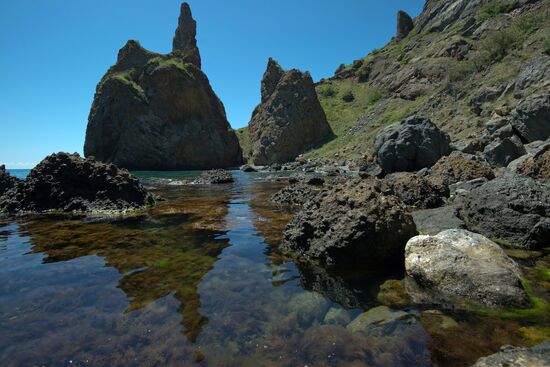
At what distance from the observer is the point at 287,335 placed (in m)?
4.40

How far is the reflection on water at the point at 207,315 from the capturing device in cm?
395

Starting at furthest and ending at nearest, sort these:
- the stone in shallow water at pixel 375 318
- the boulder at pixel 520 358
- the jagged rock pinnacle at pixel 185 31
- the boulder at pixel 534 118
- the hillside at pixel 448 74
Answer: the jagged rock pinnacle at pixel 185 31, the hillside at pixel 448 74, the boulder at pixel 534 118, the stone in shallow water at pixel 375 318, the boulder at pixel 520 358

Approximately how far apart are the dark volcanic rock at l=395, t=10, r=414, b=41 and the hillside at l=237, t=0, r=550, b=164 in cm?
329

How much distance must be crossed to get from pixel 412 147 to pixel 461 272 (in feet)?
76.6

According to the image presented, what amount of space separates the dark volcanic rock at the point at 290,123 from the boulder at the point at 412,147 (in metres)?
54.7

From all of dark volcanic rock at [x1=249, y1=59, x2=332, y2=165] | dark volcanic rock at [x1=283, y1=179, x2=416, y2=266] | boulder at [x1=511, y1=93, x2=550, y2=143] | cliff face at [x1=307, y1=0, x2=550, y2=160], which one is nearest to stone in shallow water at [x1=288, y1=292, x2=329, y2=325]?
dark volcanic rock at [x1=283, y1=179, x2=416, y2=266]

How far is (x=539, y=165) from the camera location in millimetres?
13938

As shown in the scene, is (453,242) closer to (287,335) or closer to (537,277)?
(537,277)

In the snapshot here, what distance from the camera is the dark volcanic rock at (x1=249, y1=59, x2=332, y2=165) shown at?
8344 centimetres

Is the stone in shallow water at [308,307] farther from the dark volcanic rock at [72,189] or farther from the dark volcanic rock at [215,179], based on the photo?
the dark volcanic rock at [215,179]

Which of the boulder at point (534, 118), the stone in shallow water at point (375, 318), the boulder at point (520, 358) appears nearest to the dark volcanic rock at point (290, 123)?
the boulder at point (534, 118)

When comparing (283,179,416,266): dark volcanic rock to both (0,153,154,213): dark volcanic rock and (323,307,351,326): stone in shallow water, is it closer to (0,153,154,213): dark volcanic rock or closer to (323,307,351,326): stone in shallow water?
(323,307,351,326): stone in shallow water

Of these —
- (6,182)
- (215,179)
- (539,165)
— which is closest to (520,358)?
(539,165)

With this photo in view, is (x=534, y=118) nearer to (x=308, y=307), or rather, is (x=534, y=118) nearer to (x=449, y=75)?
(x=308, y=307)
